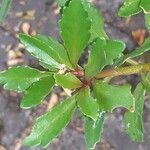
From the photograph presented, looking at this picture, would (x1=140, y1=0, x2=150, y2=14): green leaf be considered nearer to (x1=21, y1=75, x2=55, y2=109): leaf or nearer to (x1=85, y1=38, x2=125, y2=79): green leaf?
(x1=85, y1=38, x2=125, y2=79): green leaf

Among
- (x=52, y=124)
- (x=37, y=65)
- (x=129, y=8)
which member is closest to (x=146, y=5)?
(x=129, y=8)

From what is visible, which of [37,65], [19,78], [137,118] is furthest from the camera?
[37,65]

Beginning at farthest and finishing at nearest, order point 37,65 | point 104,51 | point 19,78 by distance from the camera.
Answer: point 37,65 < point 19,78 < point 104,51

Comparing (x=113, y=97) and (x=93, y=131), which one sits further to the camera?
(x=93, y=131)

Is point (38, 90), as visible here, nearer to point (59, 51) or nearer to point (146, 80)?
point (59, 51)

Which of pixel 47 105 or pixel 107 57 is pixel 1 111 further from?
pixel 107 57

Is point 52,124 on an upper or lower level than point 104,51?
lower
